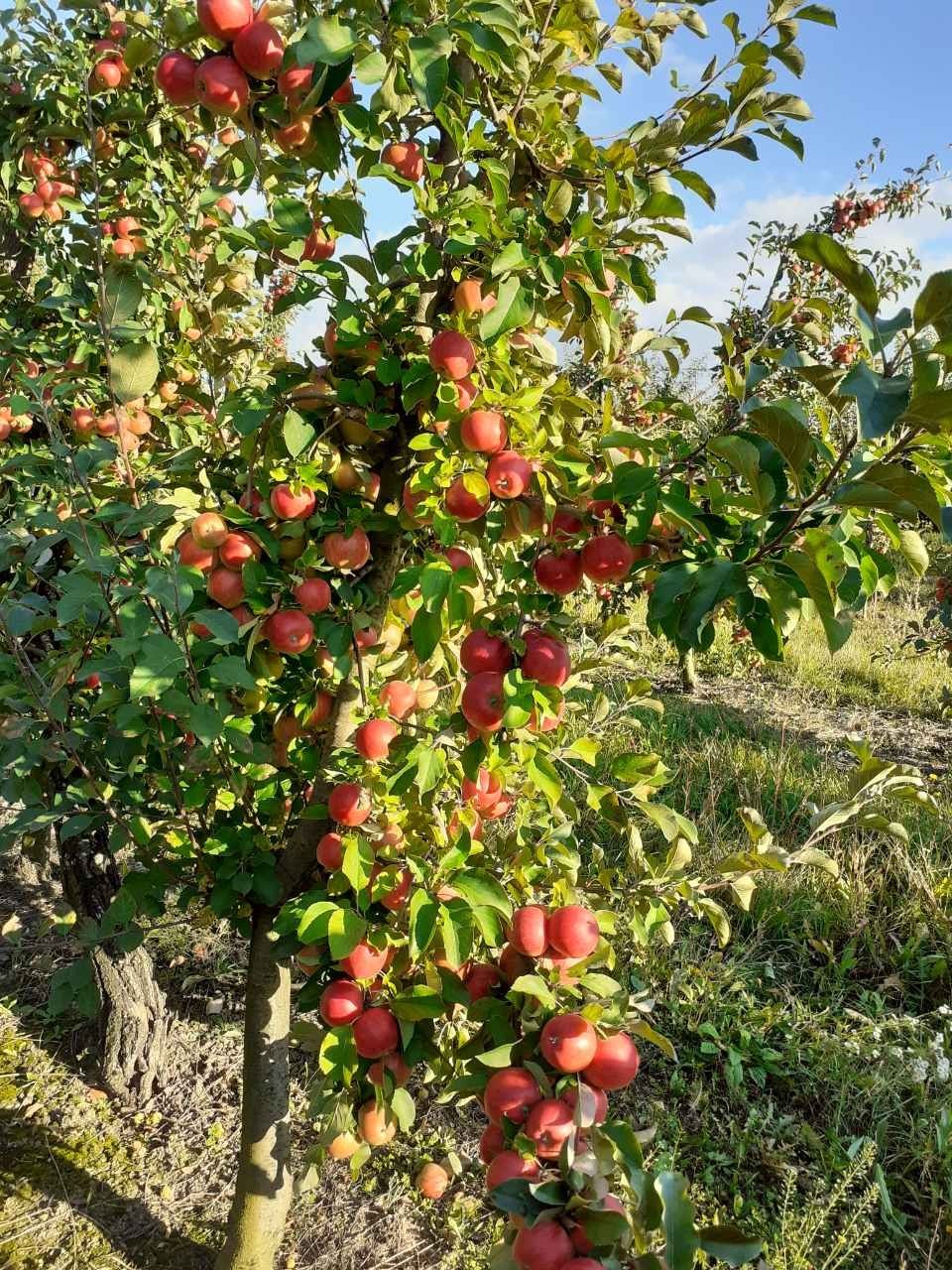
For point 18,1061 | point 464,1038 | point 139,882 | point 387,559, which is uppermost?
point 387,559

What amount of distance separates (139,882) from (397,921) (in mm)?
466

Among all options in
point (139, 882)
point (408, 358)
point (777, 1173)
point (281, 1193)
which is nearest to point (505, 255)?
point (408, 358)

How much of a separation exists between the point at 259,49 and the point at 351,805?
90cm

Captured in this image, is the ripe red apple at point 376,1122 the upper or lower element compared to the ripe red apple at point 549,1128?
lower

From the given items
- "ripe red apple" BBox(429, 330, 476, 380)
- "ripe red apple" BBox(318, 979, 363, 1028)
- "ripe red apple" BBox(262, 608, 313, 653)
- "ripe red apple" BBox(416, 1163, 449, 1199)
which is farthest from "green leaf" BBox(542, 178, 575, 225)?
"ripe red apple" BBox(416, 1163, 449, 1199)

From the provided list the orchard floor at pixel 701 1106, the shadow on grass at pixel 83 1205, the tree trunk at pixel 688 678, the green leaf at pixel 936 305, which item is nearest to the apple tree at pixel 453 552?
the green leaf at pixel 936 305

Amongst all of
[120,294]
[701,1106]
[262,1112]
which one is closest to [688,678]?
[701,1106]

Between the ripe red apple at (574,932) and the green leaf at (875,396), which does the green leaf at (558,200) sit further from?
the ripe red apple at (574,932)

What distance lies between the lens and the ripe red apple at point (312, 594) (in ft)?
3.58

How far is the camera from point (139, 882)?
51.6 inches

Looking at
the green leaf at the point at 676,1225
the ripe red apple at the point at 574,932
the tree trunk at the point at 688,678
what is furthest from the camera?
the tree trunk at the point at 688,678

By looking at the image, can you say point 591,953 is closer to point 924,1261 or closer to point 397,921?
point 397,921

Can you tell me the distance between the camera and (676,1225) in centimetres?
71

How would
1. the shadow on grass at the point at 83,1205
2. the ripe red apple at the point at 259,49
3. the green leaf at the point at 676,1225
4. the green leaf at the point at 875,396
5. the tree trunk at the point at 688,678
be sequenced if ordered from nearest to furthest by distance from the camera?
the green leaf at the point at 875,396, the green leaf at the point at 676,1225, the ripe red apple at the point at 259,49, the shadow on grass at the point at 83,1205, the tree trunk at the point at 688,678
